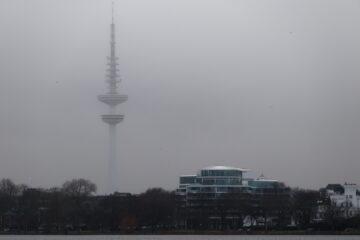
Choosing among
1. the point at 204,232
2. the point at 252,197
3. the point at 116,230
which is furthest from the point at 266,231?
the point at 252,197

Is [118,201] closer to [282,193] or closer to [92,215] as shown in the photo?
[92,215]

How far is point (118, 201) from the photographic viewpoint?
17162 cm

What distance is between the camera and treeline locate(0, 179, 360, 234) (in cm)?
15900

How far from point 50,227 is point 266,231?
33.8 metres

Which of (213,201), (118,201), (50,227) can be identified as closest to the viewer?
(50,227)

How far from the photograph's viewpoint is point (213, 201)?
184250 mm

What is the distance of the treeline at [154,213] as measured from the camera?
6260 inches

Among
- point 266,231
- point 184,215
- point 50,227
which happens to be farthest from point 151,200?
point 266,231

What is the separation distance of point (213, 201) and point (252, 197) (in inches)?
373

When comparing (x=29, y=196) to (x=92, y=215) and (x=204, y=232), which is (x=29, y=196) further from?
(x=204, y=232)

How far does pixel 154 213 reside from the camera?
160875mm

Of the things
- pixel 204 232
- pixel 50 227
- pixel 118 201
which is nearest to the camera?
pixel 204 232

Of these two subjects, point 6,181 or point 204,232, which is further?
point 6,181

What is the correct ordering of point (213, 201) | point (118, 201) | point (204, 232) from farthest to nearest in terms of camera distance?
1. point (213, 201)
2. point (118, 201)
3. point (204, 232)
